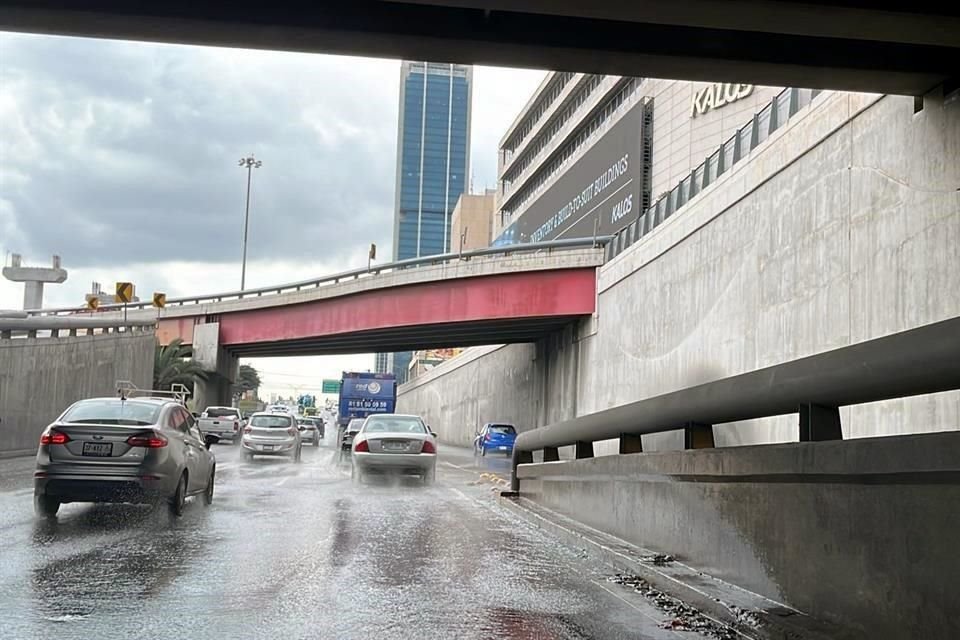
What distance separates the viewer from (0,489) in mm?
15750

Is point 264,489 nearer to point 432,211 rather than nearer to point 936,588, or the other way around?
point 936,588

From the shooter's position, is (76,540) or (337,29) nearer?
(76,540)

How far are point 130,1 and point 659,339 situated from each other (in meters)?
19.6

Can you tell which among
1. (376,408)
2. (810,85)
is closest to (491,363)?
(376,408)

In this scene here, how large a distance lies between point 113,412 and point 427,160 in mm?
184204

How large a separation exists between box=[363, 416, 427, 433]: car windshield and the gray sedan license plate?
948cm

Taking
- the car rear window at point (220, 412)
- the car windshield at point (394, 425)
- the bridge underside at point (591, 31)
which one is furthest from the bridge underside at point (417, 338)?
the bridge underside at point (591, 31)

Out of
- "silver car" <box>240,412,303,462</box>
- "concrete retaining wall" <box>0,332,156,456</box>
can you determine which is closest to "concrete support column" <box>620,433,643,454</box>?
"silver car" <box>240,412,303,462</box>

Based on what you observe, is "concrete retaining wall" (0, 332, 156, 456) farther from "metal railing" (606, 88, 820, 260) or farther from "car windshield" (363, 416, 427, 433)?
"metal railing" (606, 88, 820, 260)

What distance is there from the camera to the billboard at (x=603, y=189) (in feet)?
188

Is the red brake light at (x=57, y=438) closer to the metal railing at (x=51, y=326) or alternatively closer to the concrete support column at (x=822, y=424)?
the concrete support column at (x=822, y=424)

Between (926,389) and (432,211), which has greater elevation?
(432,211)

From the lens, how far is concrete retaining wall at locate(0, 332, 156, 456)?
2677 cm

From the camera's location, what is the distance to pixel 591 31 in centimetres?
1112
